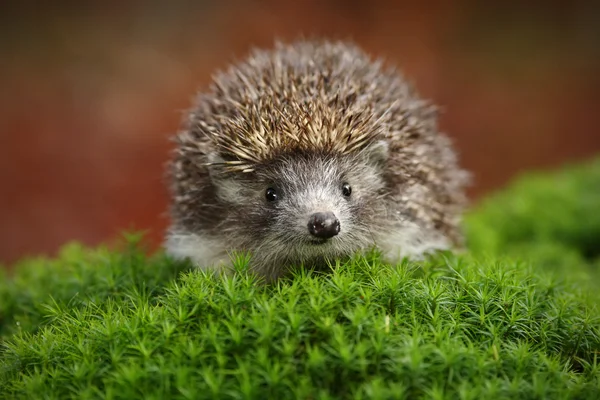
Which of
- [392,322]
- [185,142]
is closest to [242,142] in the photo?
[185,142]

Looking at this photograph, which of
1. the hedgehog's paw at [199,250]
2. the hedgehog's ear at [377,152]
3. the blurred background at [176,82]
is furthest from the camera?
the blurred background at [176,82]

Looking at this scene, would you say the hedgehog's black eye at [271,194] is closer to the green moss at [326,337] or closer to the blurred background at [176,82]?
the green moss at [326,337]

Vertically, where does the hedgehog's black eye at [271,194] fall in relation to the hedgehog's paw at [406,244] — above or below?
above

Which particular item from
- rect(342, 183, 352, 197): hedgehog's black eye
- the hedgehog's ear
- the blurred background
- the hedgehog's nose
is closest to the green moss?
the hedgehog's nose

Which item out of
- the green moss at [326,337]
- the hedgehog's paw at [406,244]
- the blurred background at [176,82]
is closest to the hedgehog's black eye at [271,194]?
the green moss at [326,337]

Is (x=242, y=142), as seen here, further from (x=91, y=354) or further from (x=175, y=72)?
(x=175, y=72)

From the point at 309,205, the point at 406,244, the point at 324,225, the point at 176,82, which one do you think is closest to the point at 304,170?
the point at 309,205
